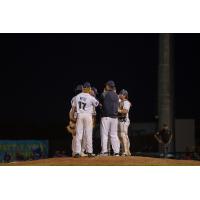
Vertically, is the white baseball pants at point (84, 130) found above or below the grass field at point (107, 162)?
above

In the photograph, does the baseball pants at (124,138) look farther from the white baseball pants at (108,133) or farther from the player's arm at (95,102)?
the player's arm at (95,102)

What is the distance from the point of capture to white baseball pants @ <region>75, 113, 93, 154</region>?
16.4m

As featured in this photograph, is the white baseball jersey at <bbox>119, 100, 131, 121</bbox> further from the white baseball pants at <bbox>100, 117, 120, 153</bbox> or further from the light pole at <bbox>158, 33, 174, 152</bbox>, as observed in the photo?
the light pole at <bbox>158, 33, 174, 152</bbox>

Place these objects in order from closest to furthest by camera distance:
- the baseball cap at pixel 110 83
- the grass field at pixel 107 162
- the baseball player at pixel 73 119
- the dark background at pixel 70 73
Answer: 1. the grass field at pixel 107 162
2. the baseball player at pixel 73 119
3. the baseball cap at pixel 110 83
4. the dark background at pixel 70 73

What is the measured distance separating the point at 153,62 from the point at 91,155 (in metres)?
3.34

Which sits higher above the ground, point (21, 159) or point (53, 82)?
point (53, 82)

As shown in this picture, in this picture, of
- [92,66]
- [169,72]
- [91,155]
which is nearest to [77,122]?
[91,155]

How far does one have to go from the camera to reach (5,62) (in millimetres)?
17781

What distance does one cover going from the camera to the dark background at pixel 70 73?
17625mm

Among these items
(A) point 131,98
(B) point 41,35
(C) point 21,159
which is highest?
(B) point 41,35

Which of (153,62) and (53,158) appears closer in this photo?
(53,158)

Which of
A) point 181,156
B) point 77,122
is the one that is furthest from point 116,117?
point 181,156

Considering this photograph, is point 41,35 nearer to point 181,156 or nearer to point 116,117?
point 116,117


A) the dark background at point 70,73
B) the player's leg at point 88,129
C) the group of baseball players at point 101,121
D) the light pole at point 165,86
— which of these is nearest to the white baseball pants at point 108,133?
the group of baseball players at point 101,121
